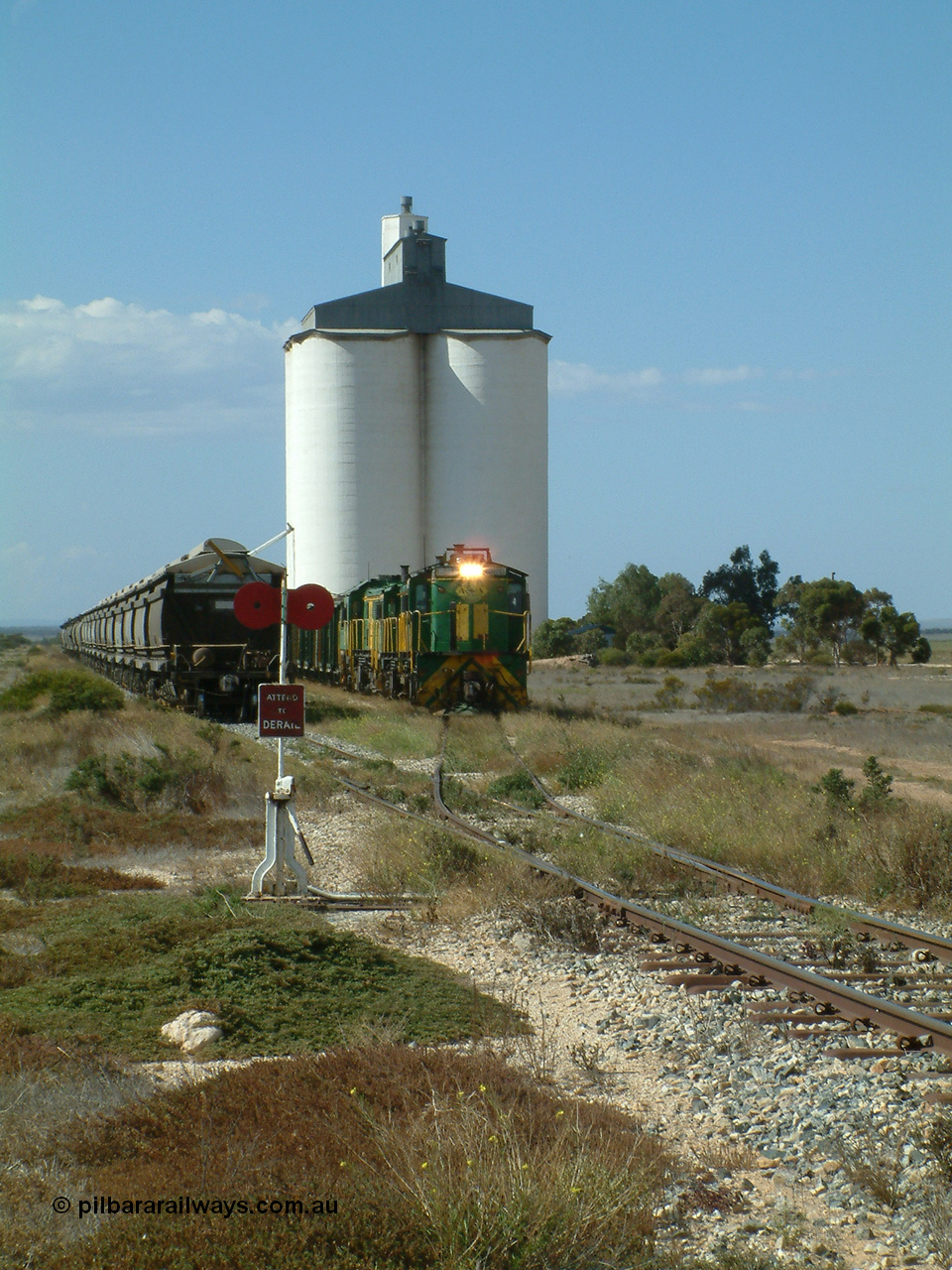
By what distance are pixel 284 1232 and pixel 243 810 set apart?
37.4 feet

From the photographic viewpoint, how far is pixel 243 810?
1490 cm

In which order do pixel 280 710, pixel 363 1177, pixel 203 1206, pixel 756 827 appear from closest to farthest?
pixel 203 1206
pixel 363 1177
pixel 280 710
pixel 756 827

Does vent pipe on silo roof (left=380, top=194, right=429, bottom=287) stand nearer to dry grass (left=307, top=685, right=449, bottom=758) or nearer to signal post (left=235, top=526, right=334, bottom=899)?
dry grass (left=307, top=685, right=449, bottom=758)

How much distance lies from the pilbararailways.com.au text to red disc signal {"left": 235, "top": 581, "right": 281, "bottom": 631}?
6.46m

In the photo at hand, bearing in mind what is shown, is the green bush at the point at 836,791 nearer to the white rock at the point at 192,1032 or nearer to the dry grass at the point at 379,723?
the dry grass at the point at 379,723

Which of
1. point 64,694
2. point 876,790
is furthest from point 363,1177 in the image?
point 64,694

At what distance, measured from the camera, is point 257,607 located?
10.2m

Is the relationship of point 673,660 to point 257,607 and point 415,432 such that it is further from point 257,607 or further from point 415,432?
point 257,607

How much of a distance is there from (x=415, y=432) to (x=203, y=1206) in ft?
180

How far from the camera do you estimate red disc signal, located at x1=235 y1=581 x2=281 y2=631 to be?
10.1 m

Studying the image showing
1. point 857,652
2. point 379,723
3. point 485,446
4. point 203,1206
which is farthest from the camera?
point 857,652

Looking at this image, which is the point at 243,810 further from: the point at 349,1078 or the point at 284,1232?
the point at 284,1232

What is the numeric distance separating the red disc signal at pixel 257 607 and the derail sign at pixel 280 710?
57 cm

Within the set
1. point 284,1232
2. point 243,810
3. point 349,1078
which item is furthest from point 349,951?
point 243,810
